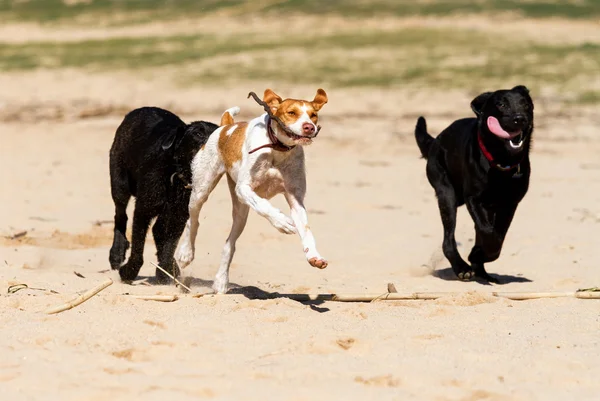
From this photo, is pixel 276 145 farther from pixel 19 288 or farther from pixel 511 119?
pixel 511 119

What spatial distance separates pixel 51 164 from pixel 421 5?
743 inches

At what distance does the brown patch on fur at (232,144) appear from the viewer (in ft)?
22.9

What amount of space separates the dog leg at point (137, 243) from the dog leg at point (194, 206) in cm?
58

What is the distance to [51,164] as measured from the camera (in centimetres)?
1457

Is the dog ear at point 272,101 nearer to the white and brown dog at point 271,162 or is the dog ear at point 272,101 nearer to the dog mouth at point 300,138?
the white and brown dog at point 271,162

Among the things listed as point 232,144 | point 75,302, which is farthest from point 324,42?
point 75,302

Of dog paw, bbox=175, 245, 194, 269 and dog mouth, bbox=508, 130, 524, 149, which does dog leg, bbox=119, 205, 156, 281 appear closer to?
dog paw, bbox=175, 245, 194, 269

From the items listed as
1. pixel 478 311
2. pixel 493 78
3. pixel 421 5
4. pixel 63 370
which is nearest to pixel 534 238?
pixel 478 311

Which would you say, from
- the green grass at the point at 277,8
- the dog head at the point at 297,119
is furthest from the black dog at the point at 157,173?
the green grass at the point at 277,8

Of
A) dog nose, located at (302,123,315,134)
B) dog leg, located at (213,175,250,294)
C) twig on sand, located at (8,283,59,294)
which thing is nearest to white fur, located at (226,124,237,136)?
dog leg, located at (213,175,250,294)

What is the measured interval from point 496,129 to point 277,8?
2569 cm

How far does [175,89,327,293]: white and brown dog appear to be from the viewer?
21.5 ft

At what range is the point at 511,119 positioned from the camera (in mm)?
8023

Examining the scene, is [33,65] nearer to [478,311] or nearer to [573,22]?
[573,22]
